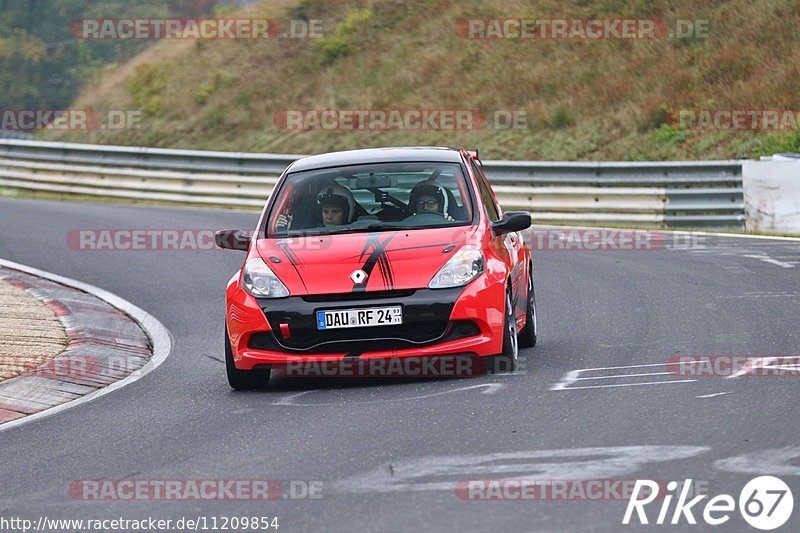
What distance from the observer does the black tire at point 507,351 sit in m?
8.77

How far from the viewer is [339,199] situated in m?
9.56

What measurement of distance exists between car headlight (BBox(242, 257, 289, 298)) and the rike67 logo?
3.61m

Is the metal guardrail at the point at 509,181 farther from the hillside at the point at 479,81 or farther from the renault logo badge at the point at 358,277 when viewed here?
the renault logo badge at the point at 358,277

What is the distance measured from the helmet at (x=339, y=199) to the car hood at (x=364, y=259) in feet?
1.18

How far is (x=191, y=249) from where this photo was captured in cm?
1883

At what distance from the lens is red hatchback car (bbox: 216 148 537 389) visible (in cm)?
847

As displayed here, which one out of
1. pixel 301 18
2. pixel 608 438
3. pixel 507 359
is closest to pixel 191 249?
pixel 507 359

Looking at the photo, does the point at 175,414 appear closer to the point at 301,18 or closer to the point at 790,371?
the point at 790,371
